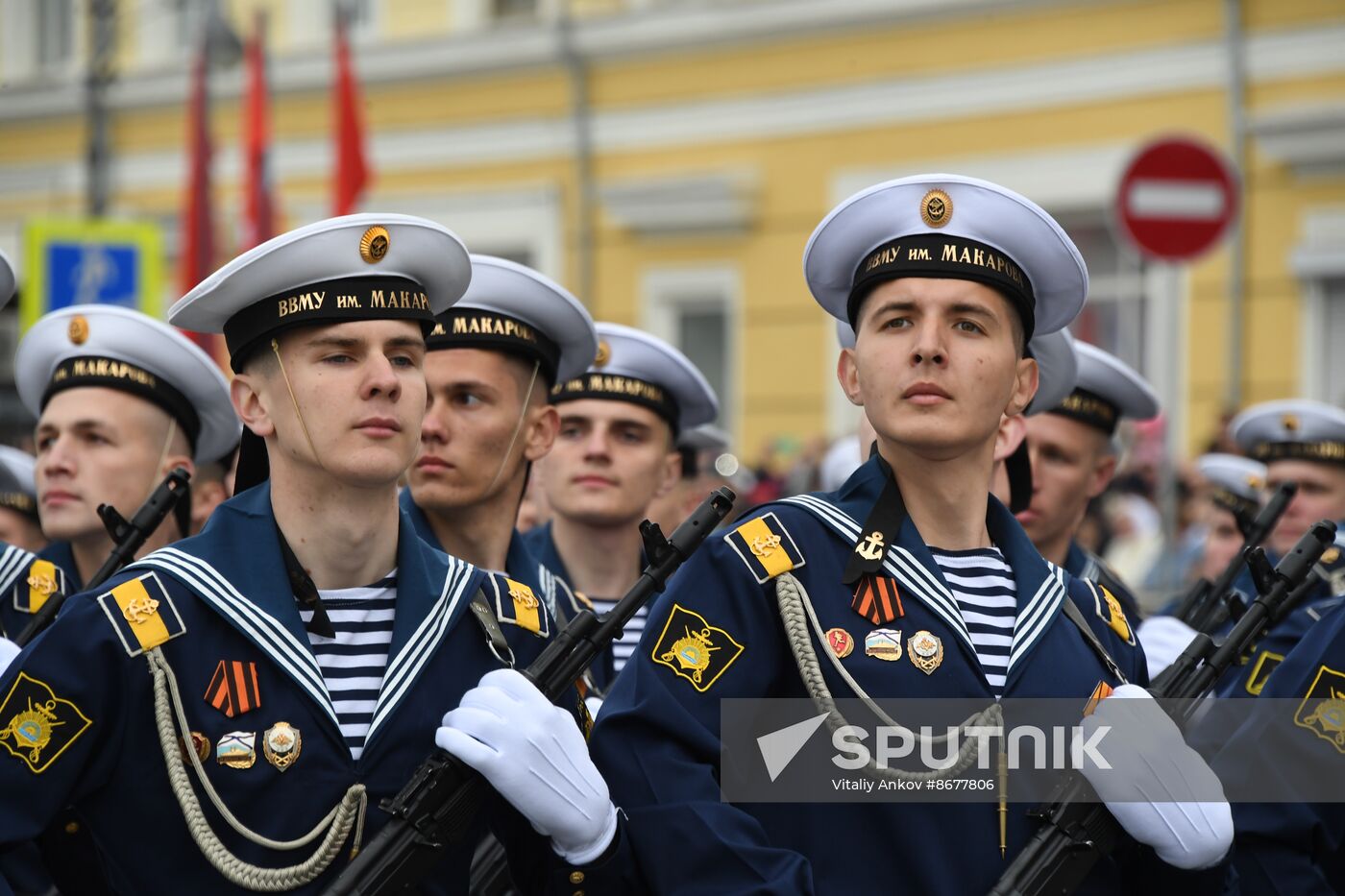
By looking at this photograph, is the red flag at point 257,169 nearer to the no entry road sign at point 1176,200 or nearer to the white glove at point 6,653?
the no entry road sign at point 1176,200

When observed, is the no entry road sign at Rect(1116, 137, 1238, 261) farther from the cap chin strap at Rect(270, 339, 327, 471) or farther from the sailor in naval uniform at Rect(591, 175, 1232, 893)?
the cap chin strap at Rect(270, 339, 327, 471)

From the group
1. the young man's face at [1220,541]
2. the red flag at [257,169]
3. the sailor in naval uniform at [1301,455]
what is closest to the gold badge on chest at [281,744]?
the sailor in naval uniform at [1301,455]

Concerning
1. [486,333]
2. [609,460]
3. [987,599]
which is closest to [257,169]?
[609,460]

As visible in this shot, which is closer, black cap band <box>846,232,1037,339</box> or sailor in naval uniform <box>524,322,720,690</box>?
black cap band <box>846,232,1037,339</box>

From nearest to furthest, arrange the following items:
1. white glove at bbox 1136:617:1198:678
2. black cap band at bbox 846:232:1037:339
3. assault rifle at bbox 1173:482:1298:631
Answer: black cap band at bbox 846:232:1037:339 → assault rifle at bbox 1173:482:1298:631 → white glove at bbox 1136:617:1198:678

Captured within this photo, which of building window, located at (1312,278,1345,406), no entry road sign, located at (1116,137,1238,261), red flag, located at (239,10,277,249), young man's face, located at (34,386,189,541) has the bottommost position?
→ young man's face, located at (34,386,189,541)

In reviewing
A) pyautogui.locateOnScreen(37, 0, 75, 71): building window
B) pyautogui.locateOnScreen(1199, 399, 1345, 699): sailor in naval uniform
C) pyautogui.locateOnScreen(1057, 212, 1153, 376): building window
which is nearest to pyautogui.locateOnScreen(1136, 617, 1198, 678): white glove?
pyautogui.locateOnScreen(1199, 399, 1345, 699): sailor in naval uniform

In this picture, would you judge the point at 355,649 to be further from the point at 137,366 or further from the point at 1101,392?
the point at 1101,392

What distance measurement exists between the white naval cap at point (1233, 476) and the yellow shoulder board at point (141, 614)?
5.09m

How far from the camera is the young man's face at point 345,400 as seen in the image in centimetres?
369

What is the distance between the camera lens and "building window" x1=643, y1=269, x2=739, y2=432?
16594mm

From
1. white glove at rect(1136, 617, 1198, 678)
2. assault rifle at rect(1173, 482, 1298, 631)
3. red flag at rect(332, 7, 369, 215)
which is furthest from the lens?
red flag at rect(332, 7, 369, 215)

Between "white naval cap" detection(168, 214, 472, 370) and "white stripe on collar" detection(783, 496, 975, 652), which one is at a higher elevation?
"white naval cap" detection(168, 214, 472, 370)

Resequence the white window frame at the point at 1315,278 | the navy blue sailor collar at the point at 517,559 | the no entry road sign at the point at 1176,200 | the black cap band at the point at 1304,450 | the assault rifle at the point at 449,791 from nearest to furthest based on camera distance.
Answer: the assault rifle at the point at 449,791 → the navy blue sailor collar at the point at 517,559 → the black cap band at the point at 1304,450 → the no entry road sign at the point at 1176,200 → the white window frame at the point at 1315,278
